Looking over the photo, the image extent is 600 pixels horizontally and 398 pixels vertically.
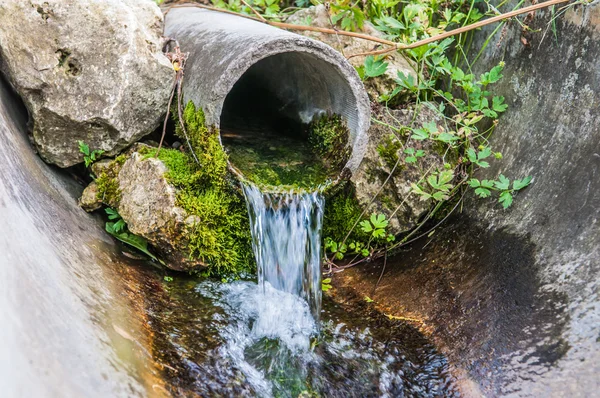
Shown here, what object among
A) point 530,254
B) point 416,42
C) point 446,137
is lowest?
point 530,254

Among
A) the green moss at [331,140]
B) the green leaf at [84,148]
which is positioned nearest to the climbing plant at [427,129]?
the green moss at [331,140]

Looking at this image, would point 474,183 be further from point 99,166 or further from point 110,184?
point 99,166

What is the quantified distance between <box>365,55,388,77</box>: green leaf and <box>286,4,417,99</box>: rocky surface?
25cm

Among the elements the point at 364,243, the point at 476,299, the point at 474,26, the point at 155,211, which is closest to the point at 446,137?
the point at 474,26

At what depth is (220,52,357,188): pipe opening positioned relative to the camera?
4246mm

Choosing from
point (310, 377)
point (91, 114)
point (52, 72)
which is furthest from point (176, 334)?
point (52, 72)

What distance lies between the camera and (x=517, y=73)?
13.9ft

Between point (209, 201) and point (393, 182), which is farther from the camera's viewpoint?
point (393, 182)

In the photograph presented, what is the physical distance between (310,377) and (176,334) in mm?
838

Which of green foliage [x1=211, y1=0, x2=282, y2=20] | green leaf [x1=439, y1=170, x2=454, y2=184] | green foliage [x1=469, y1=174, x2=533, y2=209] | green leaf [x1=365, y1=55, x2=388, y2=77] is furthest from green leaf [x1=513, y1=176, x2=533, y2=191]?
green foliage [x1=211, y1=0, x2=282, y2=20]

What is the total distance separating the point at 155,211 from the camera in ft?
12.5

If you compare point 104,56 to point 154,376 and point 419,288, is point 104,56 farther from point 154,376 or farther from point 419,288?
point 419,288

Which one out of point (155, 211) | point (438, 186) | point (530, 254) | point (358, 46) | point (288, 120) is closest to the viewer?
point (530, 254)

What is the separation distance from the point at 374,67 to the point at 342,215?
1.17 m
